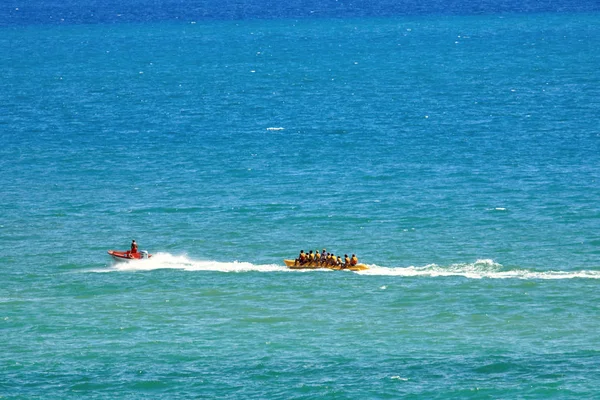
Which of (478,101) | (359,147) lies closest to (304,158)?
(359,147)

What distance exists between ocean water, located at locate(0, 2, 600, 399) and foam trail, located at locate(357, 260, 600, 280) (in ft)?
0.78

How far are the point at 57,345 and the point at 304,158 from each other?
5832cm

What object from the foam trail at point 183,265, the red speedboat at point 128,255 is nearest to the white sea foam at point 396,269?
the foam trail at point 183,265

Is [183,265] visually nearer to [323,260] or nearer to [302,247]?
[302,247]

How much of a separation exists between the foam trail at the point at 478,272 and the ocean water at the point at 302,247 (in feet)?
0.78

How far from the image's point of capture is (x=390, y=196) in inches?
4481

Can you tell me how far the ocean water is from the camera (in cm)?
7194

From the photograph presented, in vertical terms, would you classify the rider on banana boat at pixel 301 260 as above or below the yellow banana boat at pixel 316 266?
above

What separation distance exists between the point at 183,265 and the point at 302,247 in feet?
35.0

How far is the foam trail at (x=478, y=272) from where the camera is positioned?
8856cm

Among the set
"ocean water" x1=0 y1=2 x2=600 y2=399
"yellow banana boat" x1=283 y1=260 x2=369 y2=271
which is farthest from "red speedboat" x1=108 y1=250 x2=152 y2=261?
"yellow banana boat" x1=283 y1=260 x2=369 y2=271

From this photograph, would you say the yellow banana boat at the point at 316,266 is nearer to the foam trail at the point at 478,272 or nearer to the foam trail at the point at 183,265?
the foam trail at the point at 478,272

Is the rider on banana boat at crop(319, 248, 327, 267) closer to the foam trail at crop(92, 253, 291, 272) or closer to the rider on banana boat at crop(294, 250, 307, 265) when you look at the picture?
the rider on banana boat at crop(294, 250, 307, 265)

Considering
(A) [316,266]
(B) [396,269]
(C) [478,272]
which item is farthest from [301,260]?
(C) [478,272]
